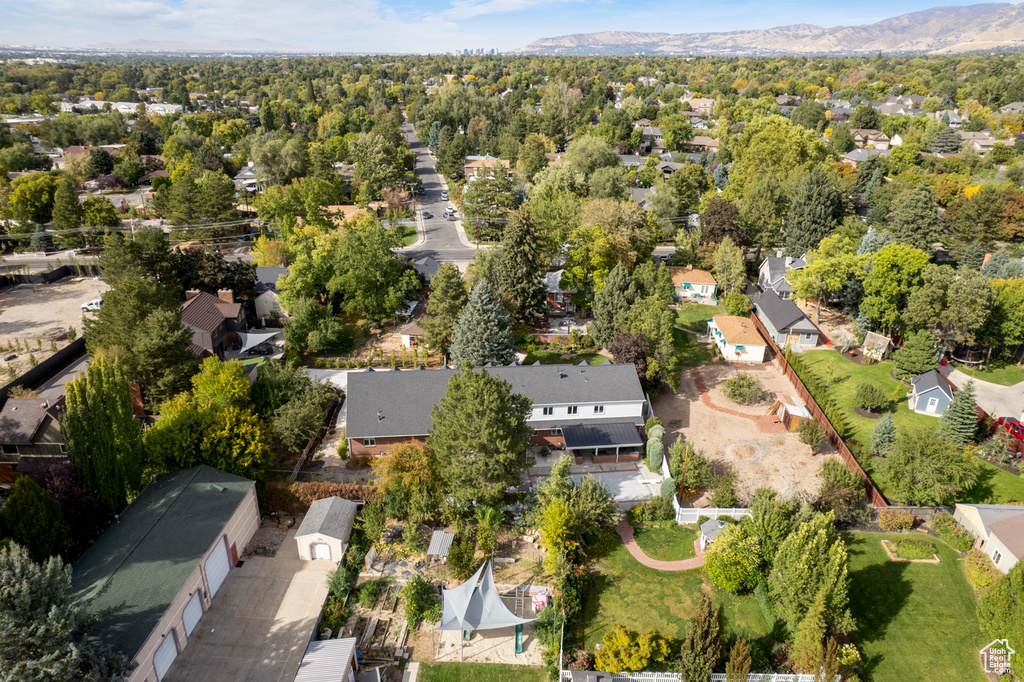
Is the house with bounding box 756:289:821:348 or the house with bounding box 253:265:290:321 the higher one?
the house with bounding box 253:265:290:321

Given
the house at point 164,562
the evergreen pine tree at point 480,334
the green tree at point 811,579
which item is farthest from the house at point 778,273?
the house at point 164,562

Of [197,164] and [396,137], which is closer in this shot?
[197,164]

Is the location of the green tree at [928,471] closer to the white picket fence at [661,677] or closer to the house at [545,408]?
the house at [545,408]

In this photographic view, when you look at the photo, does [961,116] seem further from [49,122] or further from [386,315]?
[49,122]

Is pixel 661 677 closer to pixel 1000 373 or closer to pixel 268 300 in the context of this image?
pixel 1000 373

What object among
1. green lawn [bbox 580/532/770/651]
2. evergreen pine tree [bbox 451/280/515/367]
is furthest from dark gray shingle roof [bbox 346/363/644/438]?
green lawn [bbox 580/532/770/651]

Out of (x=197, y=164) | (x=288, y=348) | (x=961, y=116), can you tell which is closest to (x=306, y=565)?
(x=288, y=348)

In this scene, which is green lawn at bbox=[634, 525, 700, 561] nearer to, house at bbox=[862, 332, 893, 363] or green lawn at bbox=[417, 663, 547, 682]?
green lawn at bbox=[417, 663, 547, 682]

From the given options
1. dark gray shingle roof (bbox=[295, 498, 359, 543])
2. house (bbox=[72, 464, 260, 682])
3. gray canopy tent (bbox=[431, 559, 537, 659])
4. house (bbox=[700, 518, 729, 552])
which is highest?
house (bbox=[72, 464, 260, 682])
